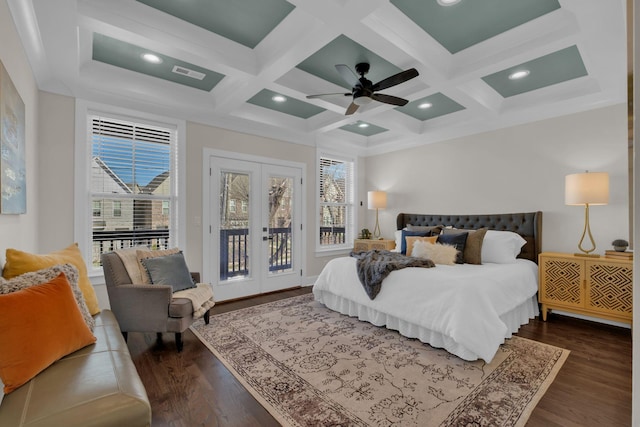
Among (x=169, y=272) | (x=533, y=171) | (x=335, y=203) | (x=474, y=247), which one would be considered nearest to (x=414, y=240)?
(x=474, y=247)

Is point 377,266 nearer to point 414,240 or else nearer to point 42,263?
point 414,240

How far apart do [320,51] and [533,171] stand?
3.17 metres

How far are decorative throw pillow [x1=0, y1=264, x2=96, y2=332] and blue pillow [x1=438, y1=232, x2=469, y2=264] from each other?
361 centimetres

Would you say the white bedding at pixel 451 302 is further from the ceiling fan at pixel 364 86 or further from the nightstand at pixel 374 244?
the ceiling fan at pixel 364 86

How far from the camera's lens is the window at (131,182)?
11.1 feet

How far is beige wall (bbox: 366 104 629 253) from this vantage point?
3.42 m

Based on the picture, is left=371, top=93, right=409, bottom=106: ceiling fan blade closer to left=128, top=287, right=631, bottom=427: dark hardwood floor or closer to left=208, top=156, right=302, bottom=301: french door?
left=208, top=156, right=302, bottom=301: french door

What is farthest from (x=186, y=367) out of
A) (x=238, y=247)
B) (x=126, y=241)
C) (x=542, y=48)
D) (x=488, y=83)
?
(x=488, y=83)

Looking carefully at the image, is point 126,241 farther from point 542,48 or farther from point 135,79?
point 542,48

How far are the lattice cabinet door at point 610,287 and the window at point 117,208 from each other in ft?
17.1

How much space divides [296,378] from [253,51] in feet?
9.68

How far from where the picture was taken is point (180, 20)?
8.21ft

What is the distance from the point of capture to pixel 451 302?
102 inches

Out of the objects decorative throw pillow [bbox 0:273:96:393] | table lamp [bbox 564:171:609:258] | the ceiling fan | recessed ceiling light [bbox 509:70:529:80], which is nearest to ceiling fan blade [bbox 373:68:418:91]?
the ceiling fan
